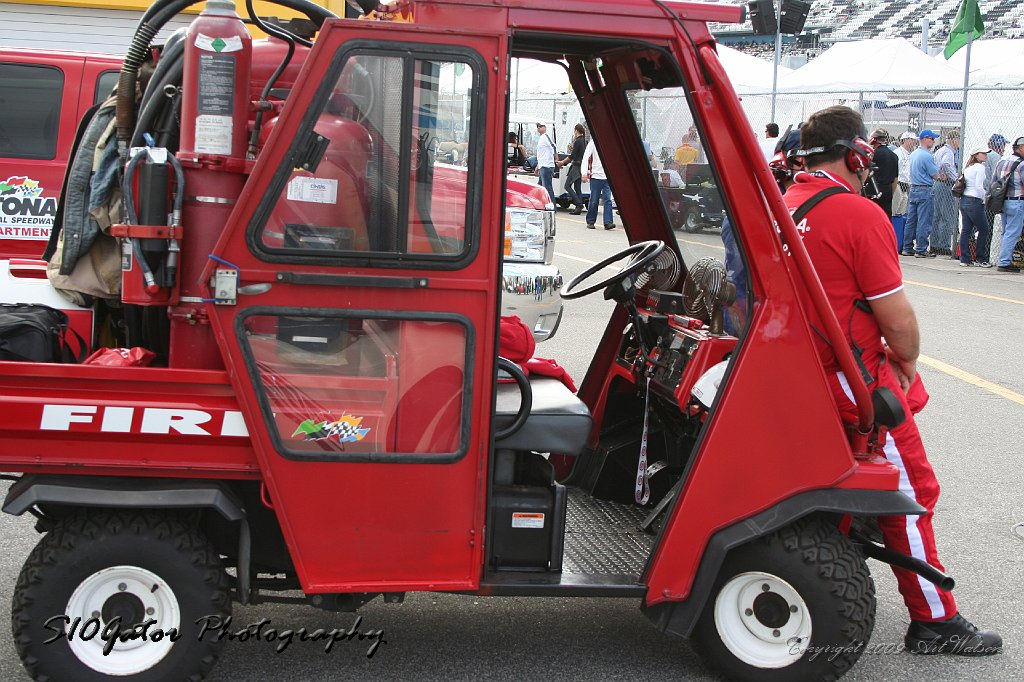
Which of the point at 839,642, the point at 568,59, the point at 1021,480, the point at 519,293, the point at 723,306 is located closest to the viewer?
the point at 839,642

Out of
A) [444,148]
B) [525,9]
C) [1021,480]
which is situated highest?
[525,9]

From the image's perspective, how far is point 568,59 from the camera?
171 inches

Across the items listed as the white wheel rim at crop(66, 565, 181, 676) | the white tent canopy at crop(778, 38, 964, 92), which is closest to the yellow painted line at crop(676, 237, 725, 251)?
the white wheel rim at crop(66, 565, 181, 676)

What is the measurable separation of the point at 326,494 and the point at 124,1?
919cm

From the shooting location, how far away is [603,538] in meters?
4.13

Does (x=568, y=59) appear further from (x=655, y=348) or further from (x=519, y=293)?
(x=519, y=293)

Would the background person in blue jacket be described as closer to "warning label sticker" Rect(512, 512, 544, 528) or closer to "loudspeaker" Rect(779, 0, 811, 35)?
"loudspeaker" Rect(779, 0, 811, 35)

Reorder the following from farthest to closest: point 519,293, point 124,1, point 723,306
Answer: point 124,1, point 519,293, point 723,306

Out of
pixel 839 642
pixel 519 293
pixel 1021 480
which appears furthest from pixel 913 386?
pixel 519 293

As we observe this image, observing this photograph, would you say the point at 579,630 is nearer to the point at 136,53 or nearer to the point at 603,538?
the point at 603,538

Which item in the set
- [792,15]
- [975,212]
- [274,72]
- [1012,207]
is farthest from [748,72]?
[274,72]

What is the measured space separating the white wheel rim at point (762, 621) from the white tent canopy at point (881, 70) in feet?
74.8

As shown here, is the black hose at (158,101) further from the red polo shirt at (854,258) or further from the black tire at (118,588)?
the red polo shirt at (854,258)

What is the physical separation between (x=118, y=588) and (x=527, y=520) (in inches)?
51.5
